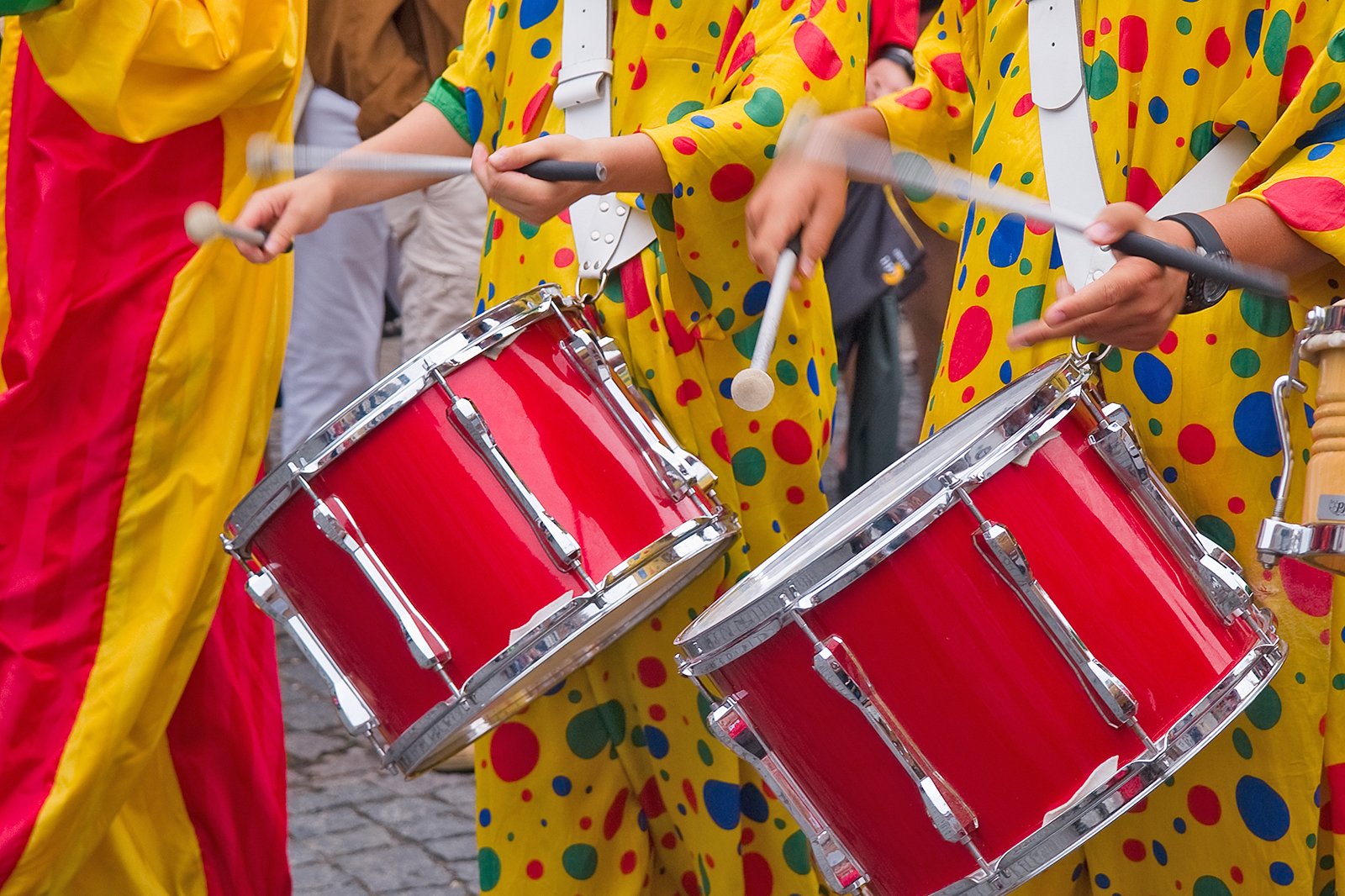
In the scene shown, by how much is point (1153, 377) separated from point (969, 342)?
22 cm

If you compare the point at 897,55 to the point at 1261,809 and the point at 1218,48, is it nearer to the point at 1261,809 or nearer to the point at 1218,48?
the point at 1218,48

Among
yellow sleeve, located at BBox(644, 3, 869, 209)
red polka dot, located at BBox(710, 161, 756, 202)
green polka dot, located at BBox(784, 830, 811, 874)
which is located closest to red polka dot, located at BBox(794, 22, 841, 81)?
yellow sleeve, located at BBox(644, 3, 869, 209)

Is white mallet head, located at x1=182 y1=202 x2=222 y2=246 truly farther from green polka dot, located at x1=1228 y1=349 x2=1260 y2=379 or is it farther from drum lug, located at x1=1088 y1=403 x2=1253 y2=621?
green polka dot, located at x1=1228 y1=349 x2=1260 y2=379

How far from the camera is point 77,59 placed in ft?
6.78

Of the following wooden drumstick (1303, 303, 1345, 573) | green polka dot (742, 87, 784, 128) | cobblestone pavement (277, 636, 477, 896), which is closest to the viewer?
wooden drumstick (1303, 303, 1345, 573)

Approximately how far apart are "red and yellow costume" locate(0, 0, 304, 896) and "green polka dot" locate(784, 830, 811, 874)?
34.1 inches

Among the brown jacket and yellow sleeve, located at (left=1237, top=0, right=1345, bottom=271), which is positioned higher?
the brown jacket

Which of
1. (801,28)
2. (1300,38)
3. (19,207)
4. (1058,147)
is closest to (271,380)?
(19,207)

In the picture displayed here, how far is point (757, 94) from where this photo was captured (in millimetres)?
1847

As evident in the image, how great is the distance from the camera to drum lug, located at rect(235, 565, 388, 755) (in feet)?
5.88

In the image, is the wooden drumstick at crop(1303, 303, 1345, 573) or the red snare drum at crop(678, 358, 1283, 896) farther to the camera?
the red snare drum at crop(678, 358, 1283, 896)

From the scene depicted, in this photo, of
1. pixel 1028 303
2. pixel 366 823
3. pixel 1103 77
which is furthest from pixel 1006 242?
pixel 366 823

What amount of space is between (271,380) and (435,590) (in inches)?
29.9

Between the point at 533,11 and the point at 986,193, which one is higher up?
the point at 533,11
